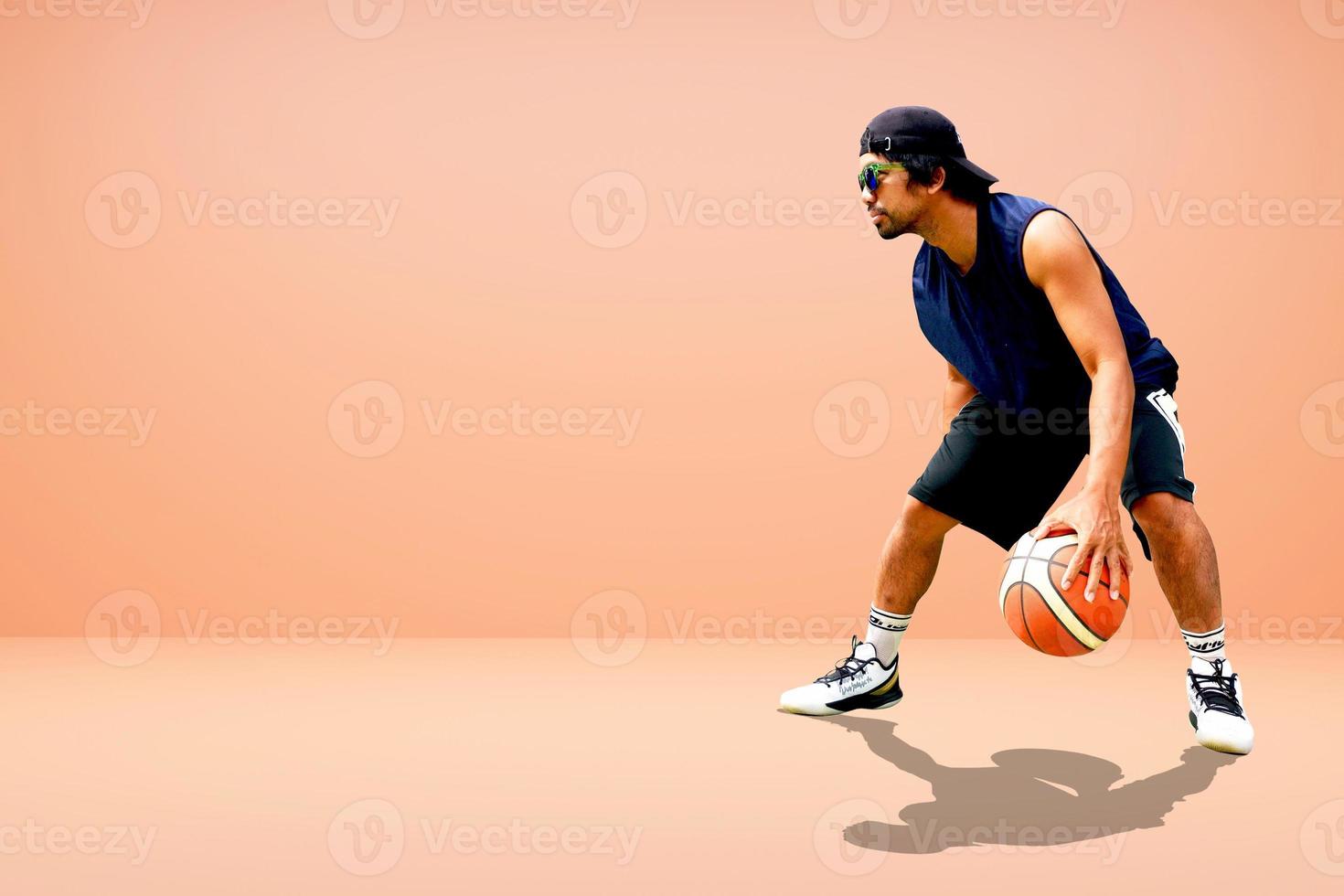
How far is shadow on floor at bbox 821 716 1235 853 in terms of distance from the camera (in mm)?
1604

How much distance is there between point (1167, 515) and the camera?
2148mm

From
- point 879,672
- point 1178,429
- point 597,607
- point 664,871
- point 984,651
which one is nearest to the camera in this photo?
point 664,871

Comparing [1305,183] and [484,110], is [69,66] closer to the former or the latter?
[484,110]

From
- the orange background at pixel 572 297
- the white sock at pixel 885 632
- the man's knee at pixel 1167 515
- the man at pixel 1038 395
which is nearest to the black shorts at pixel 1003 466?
the man at pixel 1038 395

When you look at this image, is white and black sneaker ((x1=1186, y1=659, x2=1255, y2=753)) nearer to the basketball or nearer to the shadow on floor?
the shadow on floor

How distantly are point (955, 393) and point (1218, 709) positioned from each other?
82 cm

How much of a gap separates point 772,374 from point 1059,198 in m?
1.14

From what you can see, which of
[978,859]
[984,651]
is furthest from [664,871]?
[984,651]

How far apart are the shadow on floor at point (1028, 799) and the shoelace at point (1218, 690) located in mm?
88

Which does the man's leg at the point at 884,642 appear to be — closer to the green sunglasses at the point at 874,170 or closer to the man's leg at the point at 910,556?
the man's leg at the point at 910,556

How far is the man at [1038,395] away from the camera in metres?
1.96

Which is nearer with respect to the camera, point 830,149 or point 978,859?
point 978,859

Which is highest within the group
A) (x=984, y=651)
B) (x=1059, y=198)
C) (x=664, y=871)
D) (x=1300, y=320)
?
(x=1059, y=198)

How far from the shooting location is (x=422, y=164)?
4.04m
